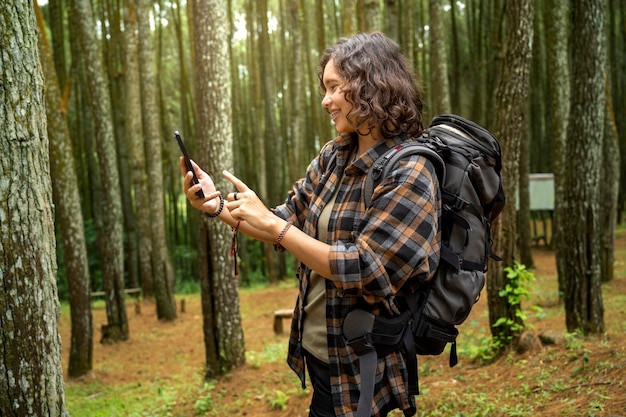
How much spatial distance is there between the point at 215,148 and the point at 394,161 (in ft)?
15.0

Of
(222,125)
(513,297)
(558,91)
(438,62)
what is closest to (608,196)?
(558,91)

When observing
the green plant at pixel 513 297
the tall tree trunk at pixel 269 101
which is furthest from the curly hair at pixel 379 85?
the tall tree trunk at pixel 269 101

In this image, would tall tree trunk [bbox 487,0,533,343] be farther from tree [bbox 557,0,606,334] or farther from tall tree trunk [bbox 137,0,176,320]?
tall tree trunk [bbox 137,0,176,320]

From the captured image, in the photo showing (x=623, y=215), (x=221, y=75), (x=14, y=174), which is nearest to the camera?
(x=14, y=174)

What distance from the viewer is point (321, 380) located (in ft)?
7.40

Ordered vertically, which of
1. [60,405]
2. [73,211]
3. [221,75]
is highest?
[221,75]

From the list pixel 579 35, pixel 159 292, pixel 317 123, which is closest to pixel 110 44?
pixel 159 292

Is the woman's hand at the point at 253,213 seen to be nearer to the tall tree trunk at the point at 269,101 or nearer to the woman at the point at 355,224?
the woman at the point at 355,224

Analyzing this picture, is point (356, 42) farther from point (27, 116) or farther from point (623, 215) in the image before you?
point (623, 215)

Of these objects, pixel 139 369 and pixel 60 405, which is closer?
pixel 60 405

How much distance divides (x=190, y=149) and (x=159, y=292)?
712 centimetres

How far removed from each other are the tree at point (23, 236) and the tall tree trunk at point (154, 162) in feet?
28.0

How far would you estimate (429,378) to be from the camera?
A: 570 centimetres

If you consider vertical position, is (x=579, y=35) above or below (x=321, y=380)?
above
